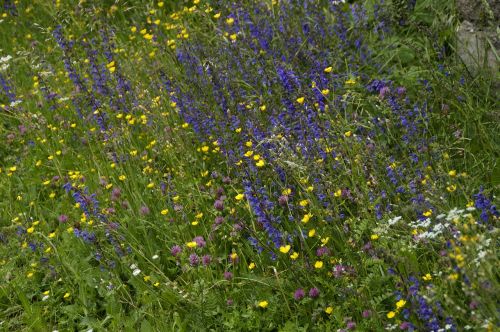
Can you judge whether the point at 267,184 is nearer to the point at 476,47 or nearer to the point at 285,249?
the point at 285,249

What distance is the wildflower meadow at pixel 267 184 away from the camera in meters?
3.03

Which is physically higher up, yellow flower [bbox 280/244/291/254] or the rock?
the rock

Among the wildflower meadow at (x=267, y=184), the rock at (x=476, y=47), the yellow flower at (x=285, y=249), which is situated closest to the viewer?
the wildflower meadow at (x=267, y=184)

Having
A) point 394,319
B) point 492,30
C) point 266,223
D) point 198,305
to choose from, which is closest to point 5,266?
point 198,305

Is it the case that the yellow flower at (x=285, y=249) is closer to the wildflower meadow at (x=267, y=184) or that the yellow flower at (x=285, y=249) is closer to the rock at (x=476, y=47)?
the wildflower meadow at (x=267, y=184)

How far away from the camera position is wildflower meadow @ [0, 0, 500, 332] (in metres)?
3.03

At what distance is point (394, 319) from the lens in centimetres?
294

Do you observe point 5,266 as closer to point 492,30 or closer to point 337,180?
point 337,180

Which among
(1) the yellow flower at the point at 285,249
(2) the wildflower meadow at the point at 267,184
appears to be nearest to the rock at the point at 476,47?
(2) the wildflower meadow at the point at 267,184

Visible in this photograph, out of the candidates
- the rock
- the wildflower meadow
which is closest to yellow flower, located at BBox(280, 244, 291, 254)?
the wildflower meadow

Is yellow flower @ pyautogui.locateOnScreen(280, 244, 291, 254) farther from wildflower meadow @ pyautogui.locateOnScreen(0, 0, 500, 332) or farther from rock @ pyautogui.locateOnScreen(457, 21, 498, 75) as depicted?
rock @ pyautogui.locateOnScreen(457, 21, 498, 75)

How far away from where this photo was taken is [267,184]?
376cm

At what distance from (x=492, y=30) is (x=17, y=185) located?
3522 millimetres

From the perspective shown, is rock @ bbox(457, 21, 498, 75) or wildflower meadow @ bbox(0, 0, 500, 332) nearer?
wildflower meadow @ bbox(0, 0, 500, 332)
